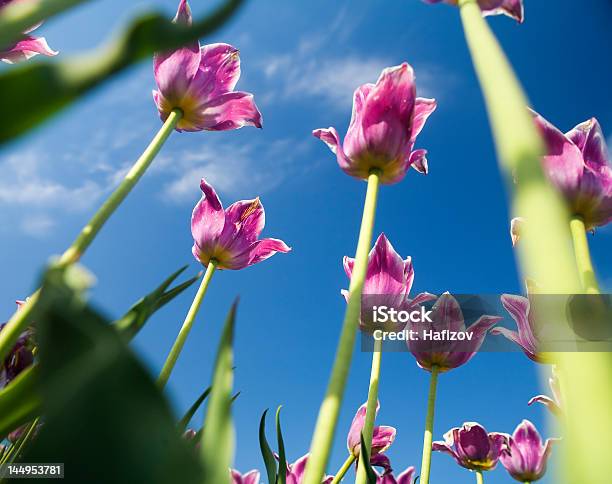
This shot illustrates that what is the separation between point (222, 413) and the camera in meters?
0.27

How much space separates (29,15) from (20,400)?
40 cm

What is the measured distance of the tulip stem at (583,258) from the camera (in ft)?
1.91

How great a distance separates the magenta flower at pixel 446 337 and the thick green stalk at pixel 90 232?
904 mm

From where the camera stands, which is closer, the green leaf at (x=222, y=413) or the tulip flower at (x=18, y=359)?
the green leaf at (x=222, y=413)

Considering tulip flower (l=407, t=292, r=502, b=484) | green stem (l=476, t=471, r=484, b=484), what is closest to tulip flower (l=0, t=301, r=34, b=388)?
tulip flower (l=407, t=292, r=502, b=484)

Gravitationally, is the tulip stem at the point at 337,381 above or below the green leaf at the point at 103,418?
above

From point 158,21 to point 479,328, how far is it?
1354 mm

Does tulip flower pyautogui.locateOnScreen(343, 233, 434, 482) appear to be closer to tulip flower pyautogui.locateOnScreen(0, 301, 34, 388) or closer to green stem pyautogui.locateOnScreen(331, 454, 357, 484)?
green stem pyautogui.locateOnScreen(331, 454, 357, 484)

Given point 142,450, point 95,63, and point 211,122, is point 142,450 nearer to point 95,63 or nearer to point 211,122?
point 95,63

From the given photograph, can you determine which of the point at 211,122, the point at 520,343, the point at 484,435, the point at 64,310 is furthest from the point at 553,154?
the point at 484,435

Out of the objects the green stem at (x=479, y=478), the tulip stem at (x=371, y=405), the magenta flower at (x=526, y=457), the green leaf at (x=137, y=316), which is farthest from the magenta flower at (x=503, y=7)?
the magenta flower at (x=526, y=457)

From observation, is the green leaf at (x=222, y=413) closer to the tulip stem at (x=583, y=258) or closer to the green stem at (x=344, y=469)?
the tulip stem at (x=583, y=258)

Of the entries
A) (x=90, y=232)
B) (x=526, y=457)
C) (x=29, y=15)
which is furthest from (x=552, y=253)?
(x=526, y=457)

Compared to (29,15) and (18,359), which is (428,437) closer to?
(18,359)
